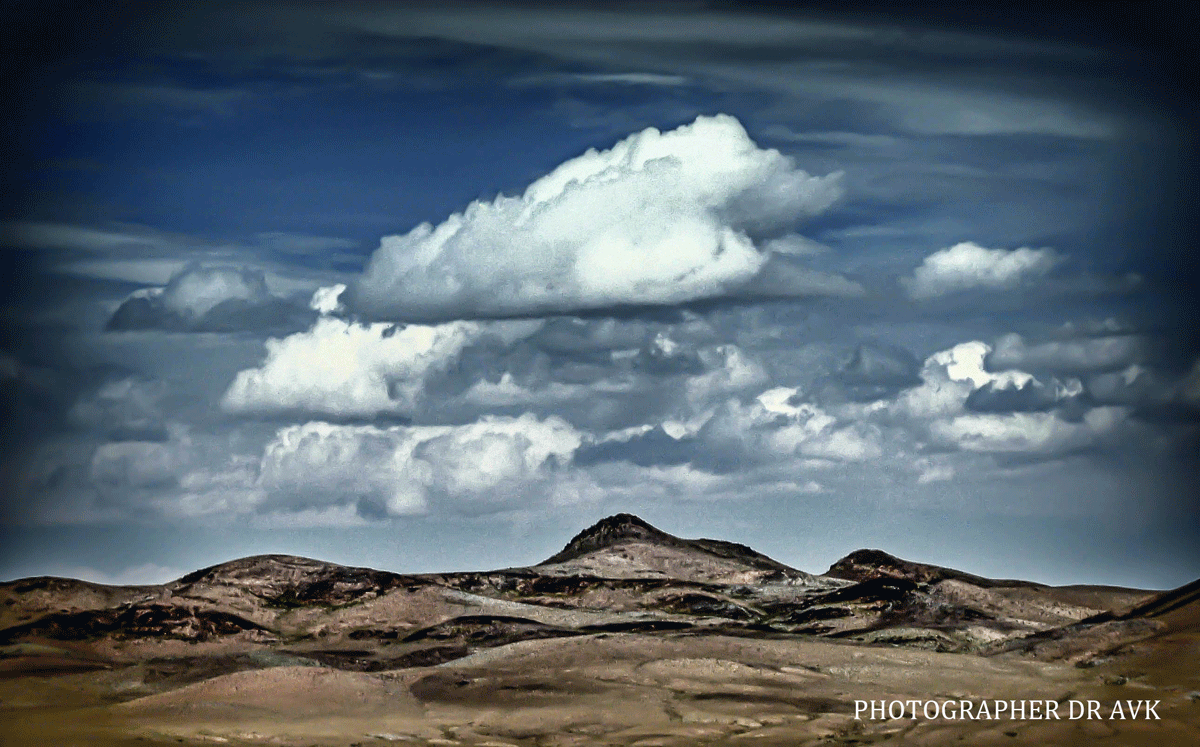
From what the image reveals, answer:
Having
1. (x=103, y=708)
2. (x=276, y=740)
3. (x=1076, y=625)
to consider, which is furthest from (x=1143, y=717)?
(x=103, y=708)

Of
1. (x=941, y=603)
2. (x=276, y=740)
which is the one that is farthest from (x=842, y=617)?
(x=276, y=740)

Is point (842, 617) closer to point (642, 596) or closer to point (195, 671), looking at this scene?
point (642, 596)

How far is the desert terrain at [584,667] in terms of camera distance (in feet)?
297

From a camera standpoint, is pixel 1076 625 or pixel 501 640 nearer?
pixel 1076 625

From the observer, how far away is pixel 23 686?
Answer: 130875mm

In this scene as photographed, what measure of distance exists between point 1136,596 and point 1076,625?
4528cm

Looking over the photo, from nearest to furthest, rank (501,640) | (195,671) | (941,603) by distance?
(195,671)
(501,640)
(941,603)

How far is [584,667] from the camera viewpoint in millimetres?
114812

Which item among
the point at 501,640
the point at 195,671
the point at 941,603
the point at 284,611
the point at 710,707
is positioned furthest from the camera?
the point at 284,611

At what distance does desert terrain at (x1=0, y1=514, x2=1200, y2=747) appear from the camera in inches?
3565

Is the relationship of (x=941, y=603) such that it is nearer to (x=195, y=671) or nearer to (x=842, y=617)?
(x=842, y=617)

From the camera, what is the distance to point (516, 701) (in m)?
103

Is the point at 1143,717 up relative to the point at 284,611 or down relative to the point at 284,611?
down

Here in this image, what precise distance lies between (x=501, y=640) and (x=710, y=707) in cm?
5904
